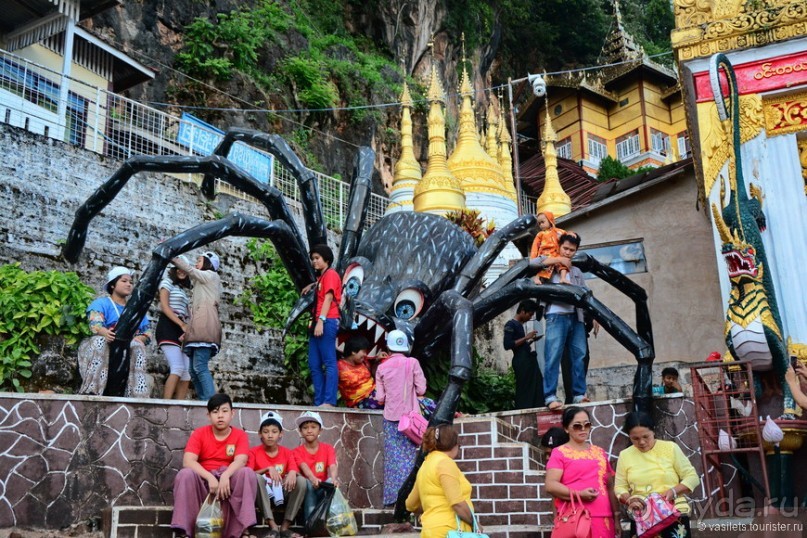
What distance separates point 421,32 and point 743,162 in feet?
90.1

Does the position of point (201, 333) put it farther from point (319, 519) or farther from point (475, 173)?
point (475, 173)

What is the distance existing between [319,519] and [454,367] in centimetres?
225

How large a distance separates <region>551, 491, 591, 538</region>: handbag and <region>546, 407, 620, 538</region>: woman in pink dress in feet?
0.09

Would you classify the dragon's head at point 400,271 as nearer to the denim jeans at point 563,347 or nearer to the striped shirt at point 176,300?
the denim jeans at point 563,347

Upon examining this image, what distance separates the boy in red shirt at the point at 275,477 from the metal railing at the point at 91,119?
326 inches

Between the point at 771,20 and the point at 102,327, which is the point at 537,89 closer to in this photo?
the point at 771,20

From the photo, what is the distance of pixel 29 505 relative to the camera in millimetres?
6527

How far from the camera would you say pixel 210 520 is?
6.13m

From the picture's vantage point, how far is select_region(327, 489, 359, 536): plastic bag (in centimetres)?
686

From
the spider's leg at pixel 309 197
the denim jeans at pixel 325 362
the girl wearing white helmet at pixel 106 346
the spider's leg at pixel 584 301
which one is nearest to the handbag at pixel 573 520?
the spider's leg at pixel 584 301

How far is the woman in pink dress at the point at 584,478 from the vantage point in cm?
555

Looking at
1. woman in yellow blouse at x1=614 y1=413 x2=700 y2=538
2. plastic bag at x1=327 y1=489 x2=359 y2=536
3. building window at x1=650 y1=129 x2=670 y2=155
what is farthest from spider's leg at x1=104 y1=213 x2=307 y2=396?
building window at x1=650 y1=129 x2=670 y2=155

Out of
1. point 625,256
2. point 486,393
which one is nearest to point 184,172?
point 486,393

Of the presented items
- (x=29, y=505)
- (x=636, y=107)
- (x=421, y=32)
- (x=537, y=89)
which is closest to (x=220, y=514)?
(x=29, y=505)
